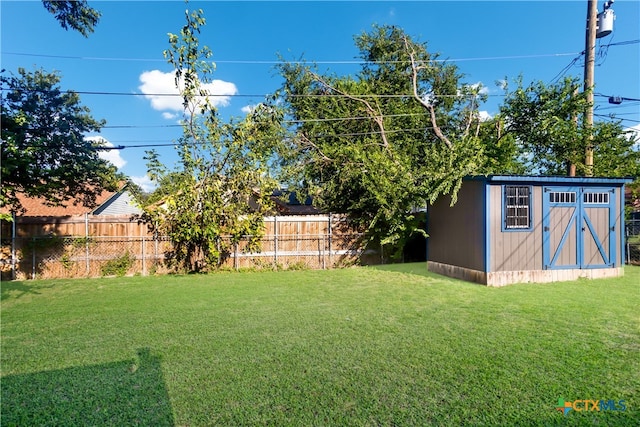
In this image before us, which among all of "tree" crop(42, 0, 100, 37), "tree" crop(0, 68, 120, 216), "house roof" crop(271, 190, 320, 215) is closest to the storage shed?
"house roof" crop(271, 190, 320, 215)

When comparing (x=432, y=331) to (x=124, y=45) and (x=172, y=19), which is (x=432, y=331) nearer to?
(x=172, y=19)

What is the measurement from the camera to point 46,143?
346 inches

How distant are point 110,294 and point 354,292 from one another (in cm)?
464

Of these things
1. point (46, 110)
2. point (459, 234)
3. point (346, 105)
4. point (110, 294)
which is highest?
point (346, 105)

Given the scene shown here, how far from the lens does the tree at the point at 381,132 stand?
9742mm

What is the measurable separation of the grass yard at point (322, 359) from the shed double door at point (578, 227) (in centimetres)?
145

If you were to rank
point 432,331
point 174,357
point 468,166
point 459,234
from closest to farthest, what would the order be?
point 174,357
point 432,331
point 459,234
point 468,166

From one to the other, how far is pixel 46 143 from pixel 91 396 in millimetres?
8885

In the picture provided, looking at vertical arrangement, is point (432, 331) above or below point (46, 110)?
below

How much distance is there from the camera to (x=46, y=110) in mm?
9141

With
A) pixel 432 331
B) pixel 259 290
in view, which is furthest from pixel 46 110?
pixel 432 331

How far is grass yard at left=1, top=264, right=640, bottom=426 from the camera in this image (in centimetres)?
229

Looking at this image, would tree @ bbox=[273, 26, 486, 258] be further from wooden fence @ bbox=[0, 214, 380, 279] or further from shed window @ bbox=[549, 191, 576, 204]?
shed window @ bbox=[549, 191, 576, 204]

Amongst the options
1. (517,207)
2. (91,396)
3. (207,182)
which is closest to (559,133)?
(517,207)
